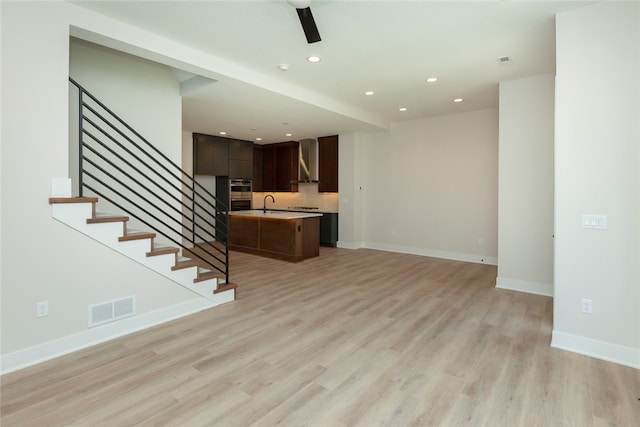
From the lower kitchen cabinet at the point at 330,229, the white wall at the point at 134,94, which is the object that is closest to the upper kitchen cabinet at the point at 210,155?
the lower kitchen cabinet at the point at 330,229

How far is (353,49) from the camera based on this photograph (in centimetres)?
351

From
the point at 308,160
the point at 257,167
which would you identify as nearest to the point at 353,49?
the point at 308,160

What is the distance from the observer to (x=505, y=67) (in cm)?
401

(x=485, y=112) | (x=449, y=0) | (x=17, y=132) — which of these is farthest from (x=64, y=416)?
(x=485, y=112)

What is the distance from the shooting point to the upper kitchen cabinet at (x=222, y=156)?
766 centimetres

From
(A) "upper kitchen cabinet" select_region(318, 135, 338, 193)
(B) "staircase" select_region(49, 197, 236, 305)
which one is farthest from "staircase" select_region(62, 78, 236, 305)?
(A) "upper kitchen cabinet" select_region(318, 135, 338, 193)

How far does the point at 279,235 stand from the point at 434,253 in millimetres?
3286

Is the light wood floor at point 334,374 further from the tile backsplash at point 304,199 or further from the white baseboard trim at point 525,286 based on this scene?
the tile backsplash at point 304,199

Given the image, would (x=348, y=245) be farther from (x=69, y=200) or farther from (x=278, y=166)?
(x=69, y=200)

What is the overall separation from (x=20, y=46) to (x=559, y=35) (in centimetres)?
440

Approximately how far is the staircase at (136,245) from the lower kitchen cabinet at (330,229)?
13.9ft

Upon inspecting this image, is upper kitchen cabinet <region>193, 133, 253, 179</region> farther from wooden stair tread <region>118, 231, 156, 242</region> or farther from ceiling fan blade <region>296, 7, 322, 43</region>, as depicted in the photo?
ceiling fan blade <region>296, 7, 322, 43</region>

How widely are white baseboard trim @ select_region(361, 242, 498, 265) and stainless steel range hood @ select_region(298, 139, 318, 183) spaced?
2.25 metres

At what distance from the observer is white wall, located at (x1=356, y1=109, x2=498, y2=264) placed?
6.12 meters
